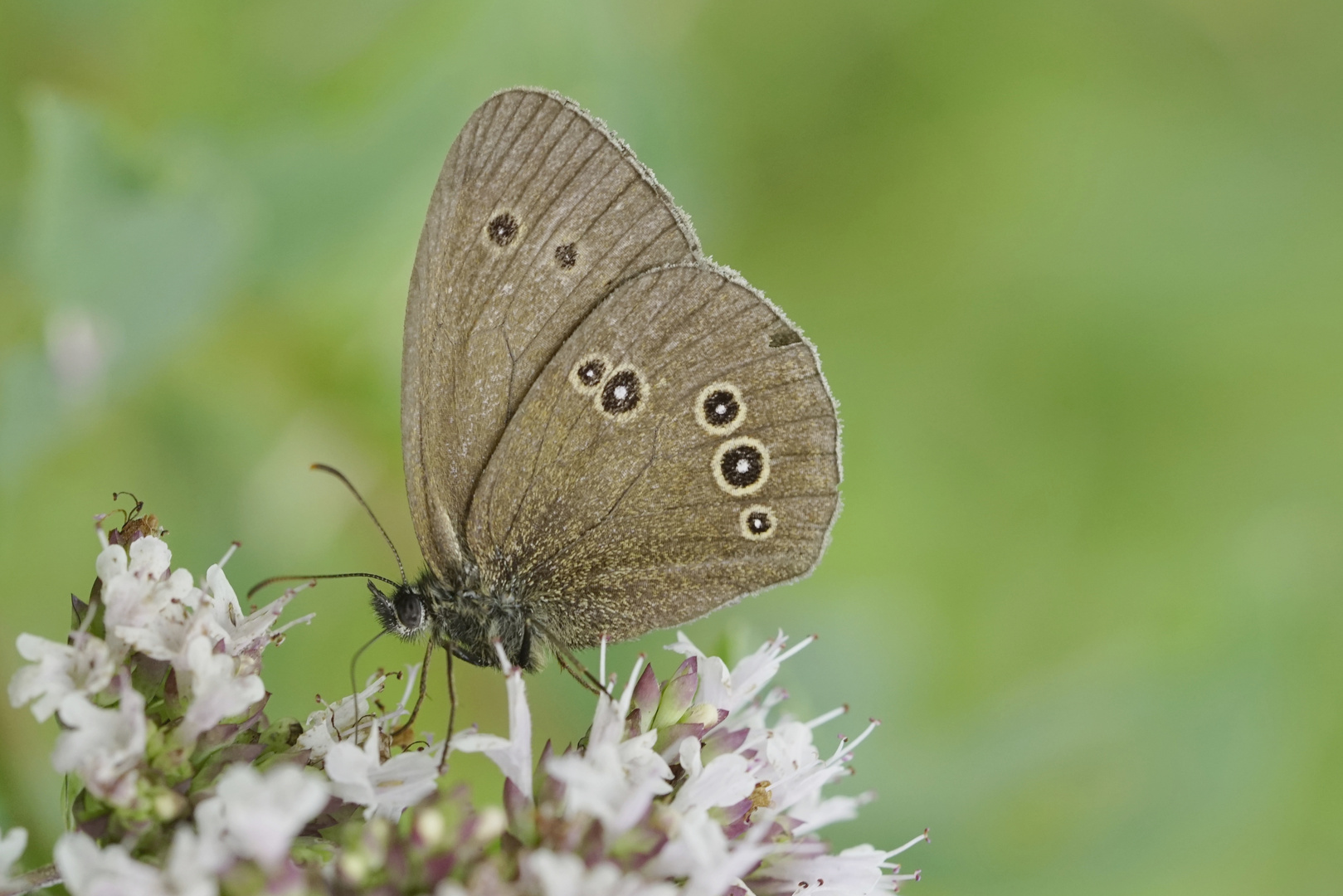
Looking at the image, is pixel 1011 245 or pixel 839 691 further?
pixel 1011 245

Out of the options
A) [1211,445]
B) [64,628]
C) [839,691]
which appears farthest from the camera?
[1211,445]

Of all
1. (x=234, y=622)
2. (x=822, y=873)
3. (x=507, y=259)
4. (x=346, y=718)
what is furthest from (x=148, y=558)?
(x=822, y=873)

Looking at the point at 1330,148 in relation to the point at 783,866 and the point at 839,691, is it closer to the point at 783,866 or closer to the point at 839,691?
the point at 839,691

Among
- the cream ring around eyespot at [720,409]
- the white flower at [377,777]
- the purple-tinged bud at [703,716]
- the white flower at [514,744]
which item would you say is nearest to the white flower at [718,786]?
the purple-tinged bud at [703,716]

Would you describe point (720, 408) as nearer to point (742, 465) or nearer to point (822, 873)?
point (742, 465)

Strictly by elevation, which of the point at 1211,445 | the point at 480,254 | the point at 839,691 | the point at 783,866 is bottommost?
the point at 783,866

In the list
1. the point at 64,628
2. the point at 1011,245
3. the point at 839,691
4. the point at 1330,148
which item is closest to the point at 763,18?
the point at 1011,245

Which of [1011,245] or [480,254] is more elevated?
[1011,245]
